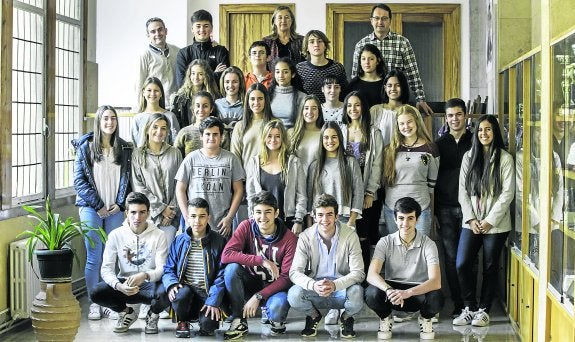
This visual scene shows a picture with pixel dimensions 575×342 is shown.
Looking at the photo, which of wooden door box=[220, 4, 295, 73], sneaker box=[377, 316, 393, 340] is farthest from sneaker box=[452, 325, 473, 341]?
wooden door box=[220, 4, 295, 73]

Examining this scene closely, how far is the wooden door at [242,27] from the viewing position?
11.4 metres

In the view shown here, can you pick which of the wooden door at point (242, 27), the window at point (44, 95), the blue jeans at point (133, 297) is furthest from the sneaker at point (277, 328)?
the wooden door at point (242, 27)

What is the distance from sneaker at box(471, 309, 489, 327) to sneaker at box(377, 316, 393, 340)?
707 millimetres

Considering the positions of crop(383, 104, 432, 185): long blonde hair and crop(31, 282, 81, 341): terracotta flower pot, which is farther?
crop(383, 104, 432, 185): long blonde hair

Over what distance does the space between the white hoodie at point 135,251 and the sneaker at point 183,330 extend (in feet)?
1.45

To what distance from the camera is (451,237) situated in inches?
283

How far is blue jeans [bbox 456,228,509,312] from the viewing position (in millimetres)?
6895

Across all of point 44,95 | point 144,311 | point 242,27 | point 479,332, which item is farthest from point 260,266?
point 242,27

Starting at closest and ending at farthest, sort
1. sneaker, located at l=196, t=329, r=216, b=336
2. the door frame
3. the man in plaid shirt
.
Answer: sneaker, located at l=196, t=329, r=216, b=336 → the man in plaid shirt → the door frame

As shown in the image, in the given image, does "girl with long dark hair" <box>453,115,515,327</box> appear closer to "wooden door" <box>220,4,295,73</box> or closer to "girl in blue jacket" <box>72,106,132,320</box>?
"girl in blue jacket" <box>72,106,132,320</box>

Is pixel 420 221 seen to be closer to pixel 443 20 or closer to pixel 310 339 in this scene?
pixel 310 339

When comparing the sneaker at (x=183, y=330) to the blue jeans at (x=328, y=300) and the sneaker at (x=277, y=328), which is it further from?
→ the blue jeans at (x=328, y=300)

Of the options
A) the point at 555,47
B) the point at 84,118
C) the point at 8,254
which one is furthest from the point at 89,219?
the point at 555,47

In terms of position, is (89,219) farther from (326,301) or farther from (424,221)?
(424,221)
